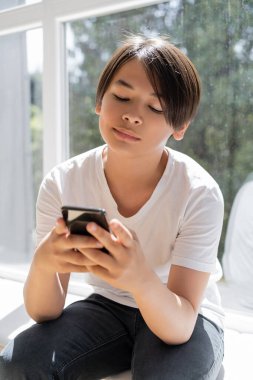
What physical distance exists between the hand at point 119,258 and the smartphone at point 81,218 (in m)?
0.01

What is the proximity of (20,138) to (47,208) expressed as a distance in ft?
3.24

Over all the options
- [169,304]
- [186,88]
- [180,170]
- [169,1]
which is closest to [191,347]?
[169,304]

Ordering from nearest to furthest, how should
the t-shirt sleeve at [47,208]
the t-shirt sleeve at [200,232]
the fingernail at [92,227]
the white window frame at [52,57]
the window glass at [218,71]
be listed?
the fingernail at [92,227] → the t-shirt sleeve at [200,232] → the t-shirt sleeve at [47,208] → the window glass at [218,71] → the white window frame at [52,57]

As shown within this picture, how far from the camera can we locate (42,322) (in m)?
1.02

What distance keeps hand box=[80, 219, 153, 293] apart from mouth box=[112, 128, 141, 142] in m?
0.27

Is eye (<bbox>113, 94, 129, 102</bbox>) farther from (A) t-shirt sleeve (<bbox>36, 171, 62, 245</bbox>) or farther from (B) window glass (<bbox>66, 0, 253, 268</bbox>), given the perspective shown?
(B) window glass (<bbox>66, 0, 253, 268</bbox>)

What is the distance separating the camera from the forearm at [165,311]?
843 millimetres

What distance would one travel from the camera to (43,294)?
3.23 ft

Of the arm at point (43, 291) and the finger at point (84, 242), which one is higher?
the finger at point (84, 242)

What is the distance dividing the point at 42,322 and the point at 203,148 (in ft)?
2.71

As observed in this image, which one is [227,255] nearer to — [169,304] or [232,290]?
[232,290]

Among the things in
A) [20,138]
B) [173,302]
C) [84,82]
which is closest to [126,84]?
[173,302]

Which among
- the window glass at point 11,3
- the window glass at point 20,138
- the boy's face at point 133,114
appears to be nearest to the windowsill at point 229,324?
the window glass at point 20,138

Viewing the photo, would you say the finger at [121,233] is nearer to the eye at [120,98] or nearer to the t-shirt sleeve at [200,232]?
the t-shirt sleeve at [200,232]
